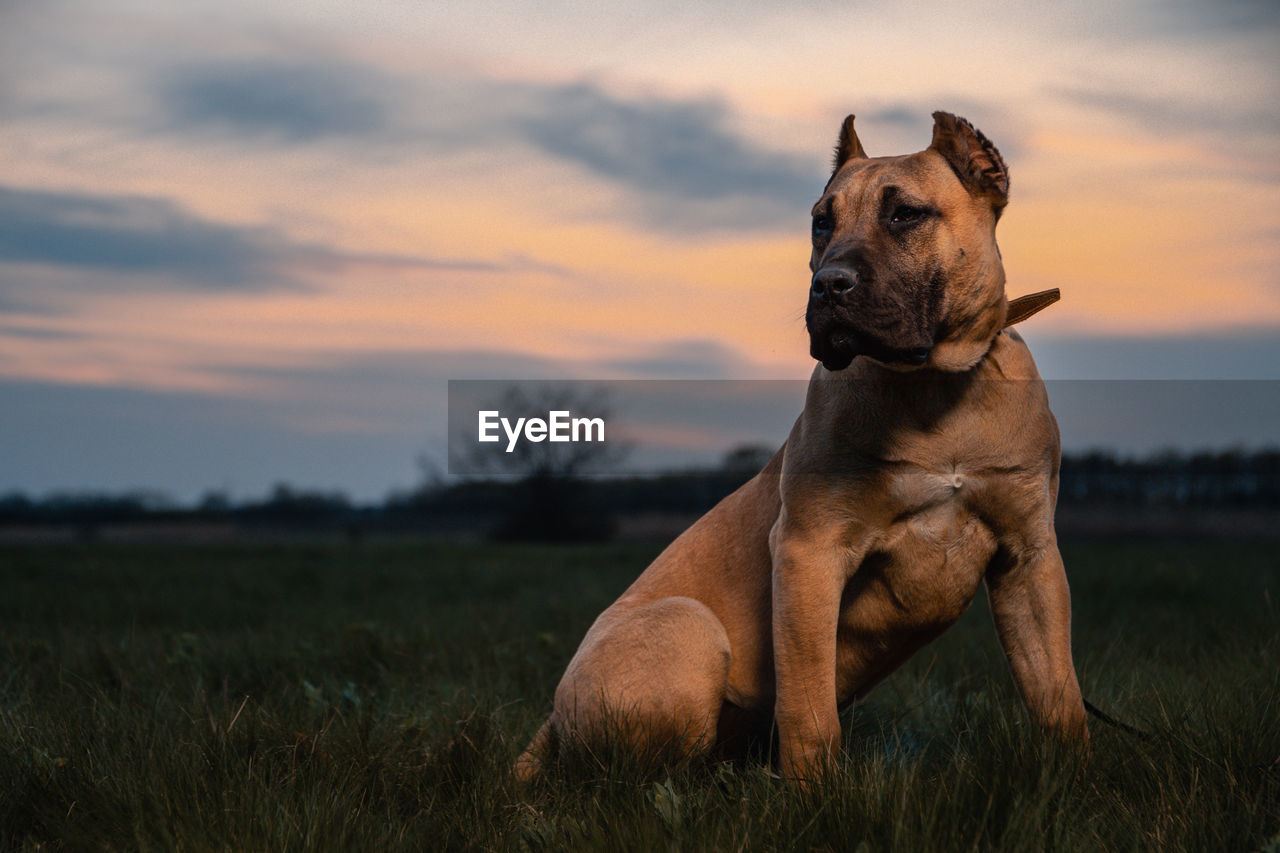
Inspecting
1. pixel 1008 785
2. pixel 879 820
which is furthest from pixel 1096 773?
pixel 879 820

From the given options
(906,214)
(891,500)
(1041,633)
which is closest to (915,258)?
(906,214)

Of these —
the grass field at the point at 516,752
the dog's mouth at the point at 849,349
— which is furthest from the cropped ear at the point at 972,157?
the grass field at the point at 516,752

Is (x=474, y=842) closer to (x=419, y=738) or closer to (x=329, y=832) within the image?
(x=329, y=832)

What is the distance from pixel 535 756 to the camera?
3.57 m

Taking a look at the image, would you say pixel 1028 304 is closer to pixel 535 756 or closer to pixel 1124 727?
pixel 1124 727

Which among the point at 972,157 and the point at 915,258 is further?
the point at 972,157

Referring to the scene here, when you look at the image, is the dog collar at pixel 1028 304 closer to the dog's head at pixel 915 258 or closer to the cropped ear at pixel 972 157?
the dog's head at pixel 915 258

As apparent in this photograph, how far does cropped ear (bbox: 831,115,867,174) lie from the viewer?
369 centimetres

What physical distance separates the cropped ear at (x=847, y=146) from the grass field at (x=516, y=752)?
201 centimetres

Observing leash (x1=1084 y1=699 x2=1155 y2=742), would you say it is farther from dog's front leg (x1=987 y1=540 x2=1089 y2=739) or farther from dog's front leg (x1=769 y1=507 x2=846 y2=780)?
dog's front leg (x1=769 y1=507 x2=846 y2=780)

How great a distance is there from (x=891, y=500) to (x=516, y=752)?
1.65m

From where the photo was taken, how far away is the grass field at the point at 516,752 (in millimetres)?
2531

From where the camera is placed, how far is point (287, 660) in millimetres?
5801

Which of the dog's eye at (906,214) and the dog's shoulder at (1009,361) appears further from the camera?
the dog's shoulder at (1009,361)
